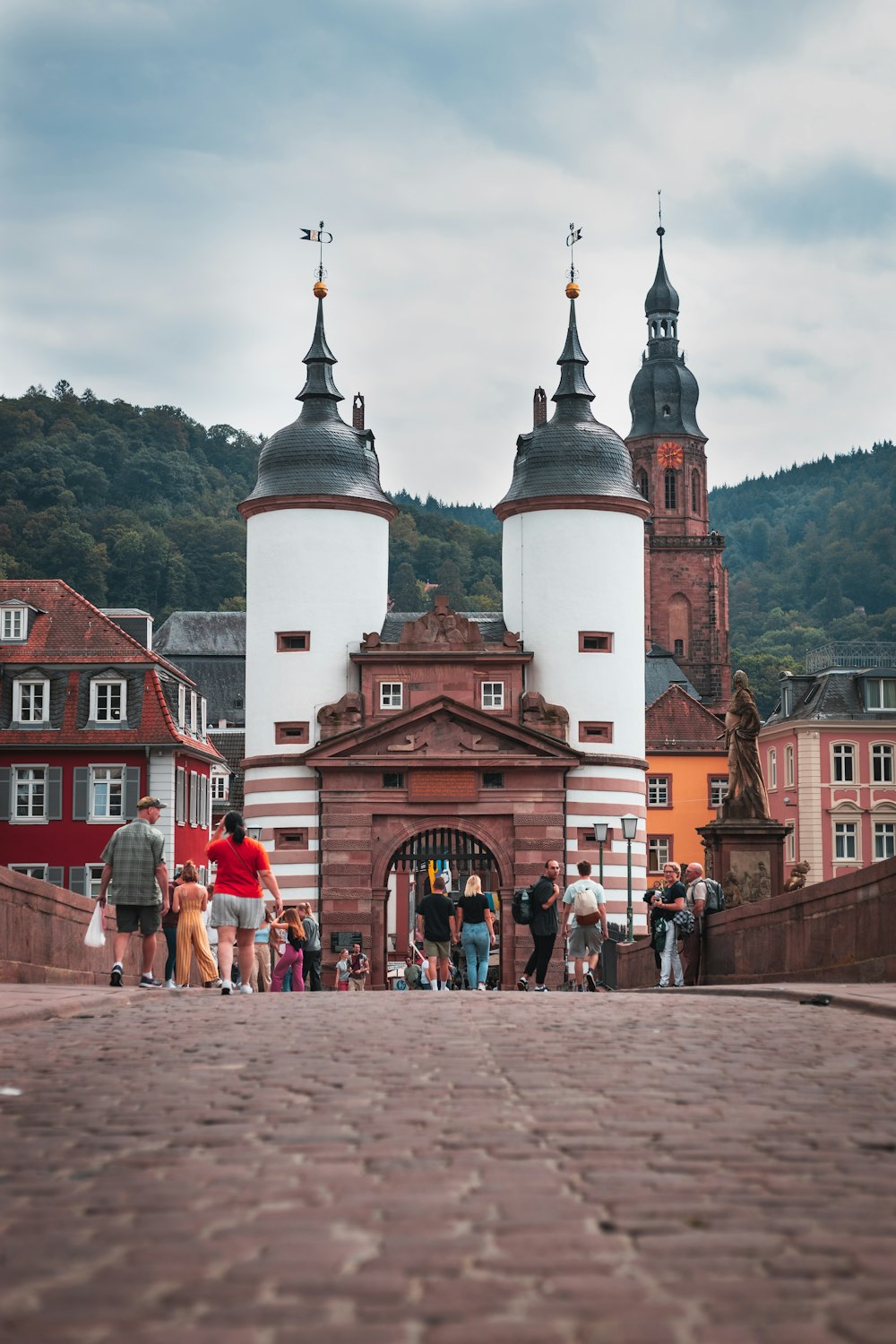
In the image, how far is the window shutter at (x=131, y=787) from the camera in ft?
166

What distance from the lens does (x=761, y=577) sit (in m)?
173

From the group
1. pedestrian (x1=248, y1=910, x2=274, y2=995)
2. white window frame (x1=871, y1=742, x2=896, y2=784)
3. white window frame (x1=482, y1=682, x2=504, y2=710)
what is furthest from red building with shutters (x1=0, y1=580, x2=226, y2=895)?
white window frame (x1=871, y1=742, x2=896, y2=784)

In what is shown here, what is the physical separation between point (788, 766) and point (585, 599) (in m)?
26.0

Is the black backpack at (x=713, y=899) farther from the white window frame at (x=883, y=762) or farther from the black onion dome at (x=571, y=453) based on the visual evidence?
the white window frame at (x=883, y=762)

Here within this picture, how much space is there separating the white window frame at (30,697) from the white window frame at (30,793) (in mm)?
1591

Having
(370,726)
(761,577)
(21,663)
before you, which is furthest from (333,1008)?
(761,577)

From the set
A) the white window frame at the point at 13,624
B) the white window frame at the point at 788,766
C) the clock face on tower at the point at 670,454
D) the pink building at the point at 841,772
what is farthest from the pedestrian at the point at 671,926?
the clock face on tower at the point at 670,454

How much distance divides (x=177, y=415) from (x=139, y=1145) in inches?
5832

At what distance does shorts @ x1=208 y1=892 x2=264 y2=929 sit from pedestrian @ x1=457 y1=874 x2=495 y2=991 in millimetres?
6942

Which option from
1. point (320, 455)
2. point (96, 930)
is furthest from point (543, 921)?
point (320, 455)

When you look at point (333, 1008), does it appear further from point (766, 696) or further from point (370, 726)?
point (766, 696)

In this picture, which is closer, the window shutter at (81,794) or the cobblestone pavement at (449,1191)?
the cobblestone pavement at (449,1191)

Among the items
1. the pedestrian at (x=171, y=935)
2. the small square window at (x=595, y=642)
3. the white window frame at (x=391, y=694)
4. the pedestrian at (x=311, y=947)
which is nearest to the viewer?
the pedestrian at (x=171, y=935)

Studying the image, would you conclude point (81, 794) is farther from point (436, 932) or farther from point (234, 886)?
point (234, 886)
